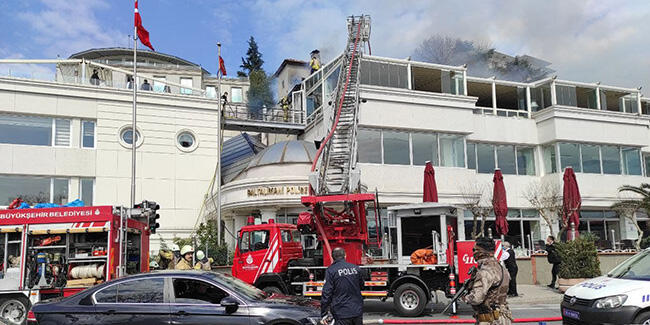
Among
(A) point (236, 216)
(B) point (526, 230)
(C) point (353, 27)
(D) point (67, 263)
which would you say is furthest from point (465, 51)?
(D) point (67, 263)

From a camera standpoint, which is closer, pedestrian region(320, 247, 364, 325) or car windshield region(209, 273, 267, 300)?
pedestrian region(320, 247, 364, 325)

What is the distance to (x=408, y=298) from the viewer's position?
1327 cm

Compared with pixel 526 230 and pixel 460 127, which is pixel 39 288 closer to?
pixel 460 127

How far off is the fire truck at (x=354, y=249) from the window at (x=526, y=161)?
57.7ft

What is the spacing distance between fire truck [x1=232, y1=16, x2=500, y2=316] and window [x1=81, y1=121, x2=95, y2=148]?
14.2 metres

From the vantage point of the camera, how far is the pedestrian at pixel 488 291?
21.4 ft

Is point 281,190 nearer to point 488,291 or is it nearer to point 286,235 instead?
point 286,235

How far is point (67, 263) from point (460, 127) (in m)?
20.6

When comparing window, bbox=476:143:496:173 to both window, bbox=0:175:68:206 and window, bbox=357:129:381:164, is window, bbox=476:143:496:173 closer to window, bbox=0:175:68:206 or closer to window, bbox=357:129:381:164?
window, bbox=357:129:381:164

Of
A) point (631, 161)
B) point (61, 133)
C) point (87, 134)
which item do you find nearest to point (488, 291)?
point (87, 134)

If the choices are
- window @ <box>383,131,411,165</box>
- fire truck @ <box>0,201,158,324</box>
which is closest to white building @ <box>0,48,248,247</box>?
window @ <box>383,131,411,165</box>

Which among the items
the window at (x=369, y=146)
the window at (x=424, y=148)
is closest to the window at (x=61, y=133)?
the window at (x=369, y=146)

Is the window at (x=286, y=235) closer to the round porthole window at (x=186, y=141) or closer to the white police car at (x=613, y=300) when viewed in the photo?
the white police car at (x=613, y=300)

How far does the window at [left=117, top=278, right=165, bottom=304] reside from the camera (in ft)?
26.5
